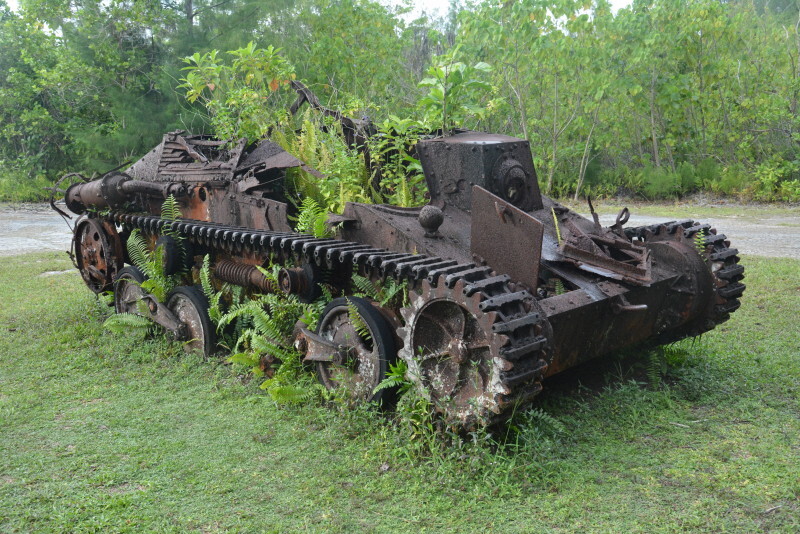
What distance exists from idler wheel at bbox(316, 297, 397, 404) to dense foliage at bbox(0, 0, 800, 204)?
10723 millimetres

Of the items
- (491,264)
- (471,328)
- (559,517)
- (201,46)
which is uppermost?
(201,46)

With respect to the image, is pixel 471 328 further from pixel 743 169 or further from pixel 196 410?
pixel 743 169

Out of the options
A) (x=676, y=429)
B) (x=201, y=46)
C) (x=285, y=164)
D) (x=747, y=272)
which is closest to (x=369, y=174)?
(x=285, y=164)

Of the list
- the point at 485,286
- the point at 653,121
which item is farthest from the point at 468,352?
the point at 653,121

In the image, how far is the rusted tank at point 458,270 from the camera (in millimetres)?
4547

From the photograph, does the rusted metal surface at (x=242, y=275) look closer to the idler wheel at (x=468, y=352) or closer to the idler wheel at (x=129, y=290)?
the idler wheel at (x=129, y=290)

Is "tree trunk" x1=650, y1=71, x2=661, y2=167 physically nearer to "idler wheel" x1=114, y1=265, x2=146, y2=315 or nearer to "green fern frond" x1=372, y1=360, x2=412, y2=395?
"idler wheel" x1=114, y1=265, x2=146, y2=315

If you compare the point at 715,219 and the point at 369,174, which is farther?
the point at 715,219

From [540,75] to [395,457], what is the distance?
50.1 feet

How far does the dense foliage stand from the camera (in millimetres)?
17234

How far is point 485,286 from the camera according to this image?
441 centimetres

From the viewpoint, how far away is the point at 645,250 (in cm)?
528

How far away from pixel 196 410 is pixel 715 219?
40.6ft

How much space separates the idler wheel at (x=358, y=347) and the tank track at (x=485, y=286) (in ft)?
1.12
